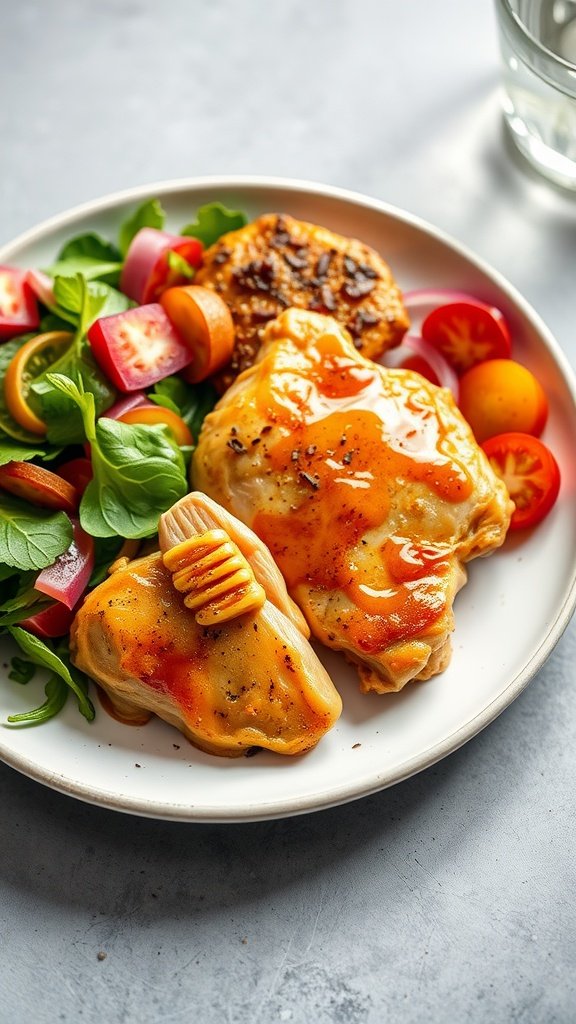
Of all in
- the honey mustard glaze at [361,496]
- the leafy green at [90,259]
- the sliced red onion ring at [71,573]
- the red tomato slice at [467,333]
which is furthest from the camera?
the leafy green at [90,259]

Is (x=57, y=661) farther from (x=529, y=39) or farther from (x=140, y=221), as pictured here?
(x=529, y=39)

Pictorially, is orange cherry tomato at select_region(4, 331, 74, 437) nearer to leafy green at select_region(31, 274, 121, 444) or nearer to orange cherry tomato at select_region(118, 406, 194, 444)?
leafy green at select_region(31, 274, 121, 444)

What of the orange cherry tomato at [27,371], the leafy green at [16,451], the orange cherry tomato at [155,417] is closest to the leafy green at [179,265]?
the orange cherry tomato at [27,371]

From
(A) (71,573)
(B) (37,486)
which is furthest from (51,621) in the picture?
(B) (37,486)

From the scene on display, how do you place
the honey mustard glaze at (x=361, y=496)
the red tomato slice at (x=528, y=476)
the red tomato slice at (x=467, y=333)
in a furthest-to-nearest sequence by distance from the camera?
the red tomato slice at (x=467, y=333), the red tomato slice at (x=528, y=476), the honey mustard glaze at (x=361, y=496)

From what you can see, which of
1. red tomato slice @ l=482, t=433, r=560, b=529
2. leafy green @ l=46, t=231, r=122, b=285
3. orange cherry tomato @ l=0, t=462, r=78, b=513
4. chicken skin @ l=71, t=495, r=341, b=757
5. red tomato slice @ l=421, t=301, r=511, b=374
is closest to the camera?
chicken skin @ l=71, t=495, r=341, b=757

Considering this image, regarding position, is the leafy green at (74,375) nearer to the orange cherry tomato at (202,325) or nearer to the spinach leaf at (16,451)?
the spinach leaf at (16,451)

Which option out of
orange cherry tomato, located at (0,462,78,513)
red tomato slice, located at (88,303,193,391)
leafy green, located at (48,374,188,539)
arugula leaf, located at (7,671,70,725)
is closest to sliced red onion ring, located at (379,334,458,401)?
A: red tomato slice, located at (88,303,193,391)

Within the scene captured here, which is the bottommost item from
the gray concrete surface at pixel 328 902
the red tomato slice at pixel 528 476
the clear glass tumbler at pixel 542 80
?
the gray concrete surface at pixel 328 902
